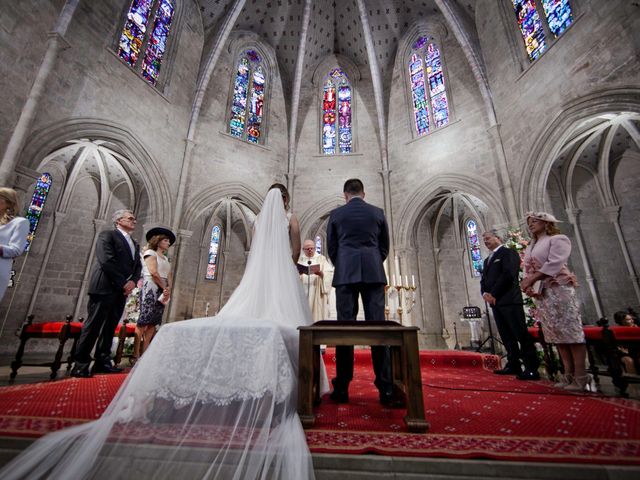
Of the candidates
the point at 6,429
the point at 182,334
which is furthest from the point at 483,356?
the point at 6,429

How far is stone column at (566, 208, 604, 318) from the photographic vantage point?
8.18m

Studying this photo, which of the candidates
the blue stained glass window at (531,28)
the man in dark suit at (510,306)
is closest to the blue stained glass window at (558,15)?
the blue stained glass window at (531,28)

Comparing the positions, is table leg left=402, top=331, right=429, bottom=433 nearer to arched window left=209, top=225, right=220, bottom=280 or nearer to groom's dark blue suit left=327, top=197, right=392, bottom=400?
groom's dark blue suit left=327, top=197, right=392, bottom=400

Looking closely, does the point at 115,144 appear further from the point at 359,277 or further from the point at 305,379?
the point at 305,379

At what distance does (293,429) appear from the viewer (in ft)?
5.14

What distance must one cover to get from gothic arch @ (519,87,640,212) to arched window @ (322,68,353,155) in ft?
20.7

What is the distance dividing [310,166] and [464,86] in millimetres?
5911

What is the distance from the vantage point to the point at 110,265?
3701 millimetres

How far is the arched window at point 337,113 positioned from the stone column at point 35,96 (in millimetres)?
8053

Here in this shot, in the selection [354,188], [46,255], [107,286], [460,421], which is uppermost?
[46,255]

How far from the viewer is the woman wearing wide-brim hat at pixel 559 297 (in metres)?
2.98

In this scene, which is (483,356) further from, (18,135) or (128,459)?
(18,135)

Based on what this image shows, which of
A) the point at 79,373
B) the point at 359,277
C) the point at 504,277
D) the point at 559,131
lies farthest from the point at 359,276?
the point at 559,131

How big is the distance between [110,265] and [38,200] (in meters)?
8.14
